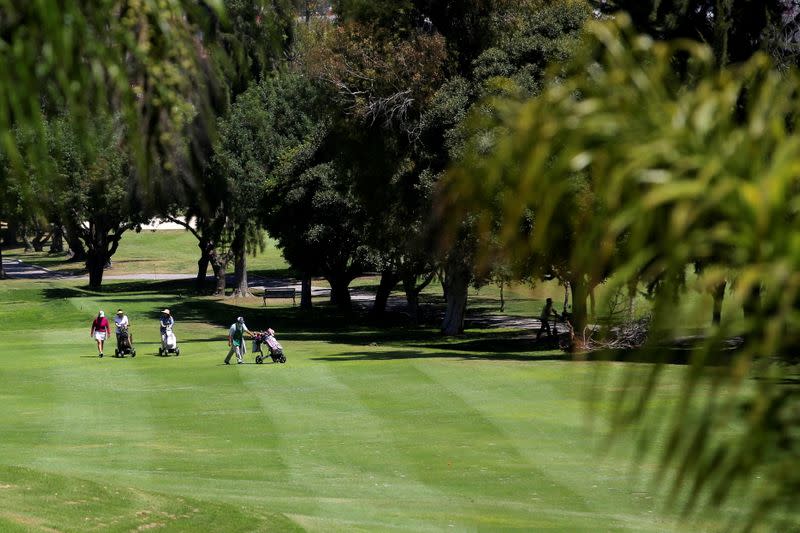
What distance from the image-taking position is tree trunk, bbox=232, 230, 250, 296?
6844 centimetres

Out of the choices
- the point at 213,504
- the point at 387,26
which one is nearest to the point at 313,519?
the point at 213,504

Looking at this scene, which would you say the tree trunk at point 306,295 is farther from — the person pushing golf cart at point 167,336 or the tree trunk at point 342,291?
the person pushing golf cart at point 167,336

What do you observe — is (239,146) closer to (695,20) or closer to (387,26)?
(387,26)

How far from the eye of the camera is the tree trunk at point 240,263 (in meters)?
68.4

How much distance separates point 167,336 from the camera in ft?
123

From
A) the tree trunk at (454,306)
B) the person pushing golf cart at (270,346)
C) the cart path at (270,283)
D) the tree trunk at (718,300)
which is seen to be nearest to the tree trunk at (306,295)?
the cart path at (270,283)

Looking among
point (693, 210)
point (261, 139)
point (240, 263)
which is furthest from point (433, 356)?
point (693, 210)

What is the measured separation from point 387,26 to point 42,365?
17.1 m

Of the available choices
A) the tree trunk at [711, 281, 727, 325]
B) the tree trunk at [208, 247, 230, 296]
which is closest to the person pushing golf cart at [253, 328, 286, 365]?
the tree trunk at [711, 281, 727, 325]

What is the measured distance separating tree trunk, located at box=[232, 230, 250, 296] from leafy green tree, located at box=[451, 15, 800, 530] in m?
65.9

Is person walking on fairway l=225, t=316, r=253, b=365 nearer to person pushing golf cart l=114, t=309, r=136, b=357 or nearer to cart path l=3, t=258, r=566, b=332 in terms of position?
person pushing golf cart l=114, t=309, r=136, b=357

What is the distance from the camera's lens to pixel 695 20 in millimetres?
28531

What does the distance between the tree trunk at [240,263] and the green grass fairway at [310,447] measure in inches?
1161

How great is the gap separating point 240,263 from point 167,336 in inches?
1328
